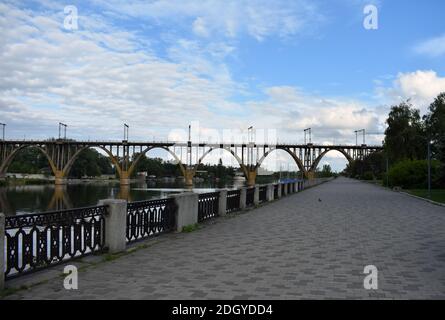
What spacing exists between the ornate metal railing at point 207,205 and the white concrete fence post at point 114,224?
198 inches

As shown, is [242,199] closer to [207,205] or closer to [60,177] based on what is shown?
[207,205]

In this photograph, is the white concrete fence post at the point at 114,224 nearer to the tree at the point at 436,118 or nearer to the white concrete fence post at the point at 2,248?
the white concrete fence post at the point at 2,248

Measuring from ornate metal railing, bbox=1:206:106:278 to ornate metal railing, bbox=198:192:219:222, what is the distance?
208 inches

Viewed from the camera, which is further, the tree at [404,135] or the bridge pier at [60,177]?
the bridge pier at [60,177]

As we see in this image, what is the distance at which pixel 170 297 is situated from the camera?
5375 millimetres

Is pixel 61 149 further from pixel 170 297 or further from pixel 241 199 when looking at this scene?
pixel 170 297

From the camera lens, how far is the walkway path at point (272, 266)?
5.63 metres

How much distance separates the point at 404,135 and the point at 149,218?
46038mm

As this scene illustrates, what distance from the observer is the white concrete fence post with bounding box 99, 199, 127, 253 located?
26.8 feet

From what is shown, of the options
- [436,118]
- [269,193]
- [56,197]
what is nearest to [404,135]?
[436,118]

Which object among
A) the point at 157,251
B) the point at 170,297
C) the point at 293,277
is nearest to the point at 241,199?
the point at 157,251

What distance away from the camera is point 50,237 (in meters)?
6.75

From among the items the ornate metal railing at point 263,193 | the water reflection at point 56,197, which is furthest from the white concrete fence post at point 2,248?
the ornate metal railing at point 263,193
